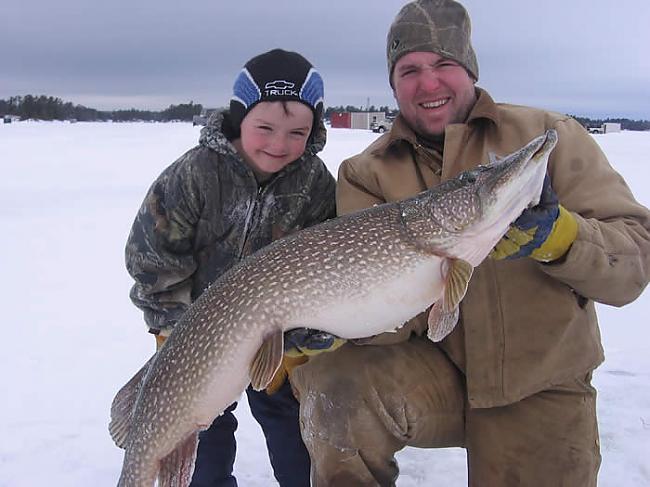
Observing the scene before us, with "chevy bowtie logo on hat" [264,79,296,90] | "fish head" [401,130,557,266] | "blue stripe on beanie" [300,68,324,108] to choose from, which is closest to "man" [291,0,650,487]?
"fish head" [401,130,557,266]

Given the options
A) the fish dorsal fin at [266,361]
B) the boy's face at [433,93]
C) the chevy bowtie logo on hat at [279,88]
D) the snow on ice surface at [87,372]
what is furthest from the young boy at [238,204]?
the fish dorsal fin at [266,361]

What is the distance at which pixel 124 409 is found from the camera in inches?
95.0

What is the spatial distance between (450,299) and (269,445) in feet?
4.71

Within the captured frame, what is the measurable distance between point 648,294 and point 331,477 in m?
4.10

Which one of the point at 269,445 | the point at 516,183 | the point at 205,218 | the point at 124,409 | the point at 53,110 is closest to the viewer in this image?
the point at 516,183

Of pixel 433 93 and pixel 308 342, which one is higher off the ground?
pixel 433 93

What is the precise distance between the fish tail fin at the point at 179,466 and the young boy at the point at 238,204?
2.30ft

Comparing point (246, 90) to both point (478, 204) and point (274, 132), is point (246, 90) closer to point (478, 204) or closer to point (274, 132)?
point (274, 132)

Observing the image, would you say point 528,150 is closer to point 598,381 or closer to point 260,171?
point 260,171

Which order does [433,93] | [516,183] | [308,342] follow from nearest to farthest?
[516,183] < [308,342] < [433,93]

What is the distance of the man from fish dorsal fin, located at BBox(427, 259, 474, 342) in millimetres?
239

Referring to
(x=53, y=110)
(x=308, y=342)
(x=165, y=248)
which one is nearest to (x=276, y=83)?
(x=165, y=248)

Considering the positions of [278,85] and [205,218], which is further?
[205,218]

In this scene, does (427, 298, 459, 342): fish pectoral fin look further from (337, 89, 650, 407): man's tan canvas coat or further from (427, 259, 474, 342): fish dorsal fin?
(337, 89, 650, 407): man's tan canvas coat
